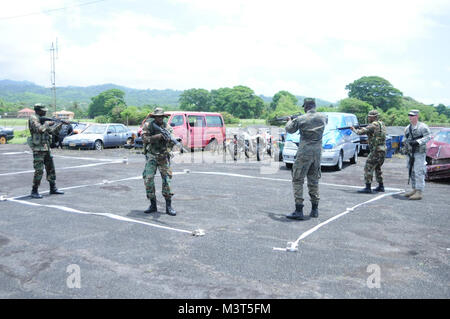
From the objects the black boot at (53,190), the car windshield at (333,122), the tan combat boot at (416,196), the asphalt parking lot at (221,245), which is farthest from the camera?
the car windshield at (333,122)

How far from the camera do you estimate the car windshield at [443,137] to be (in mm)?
10892

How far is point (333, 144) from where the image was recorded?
41.3 ft

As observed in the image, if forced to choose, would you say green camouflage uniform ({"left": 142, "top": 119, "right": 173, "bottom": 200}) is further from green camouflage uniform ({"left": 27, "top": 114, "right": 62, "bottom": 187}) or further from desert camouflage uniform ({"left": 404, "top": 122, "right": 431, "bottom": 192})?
desert camouflage uniform ({"left": 404, "top": 122, "right": 431, "bottom": 192})

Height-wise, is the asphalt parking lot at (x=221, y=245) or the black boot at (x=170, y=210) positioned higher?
the black boot at (x=170, y=210)

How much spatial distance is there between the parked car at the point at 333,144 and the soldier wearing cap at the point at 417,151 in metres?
3.71

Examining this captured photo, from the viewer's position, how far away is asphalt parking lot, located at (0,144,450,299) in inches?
152

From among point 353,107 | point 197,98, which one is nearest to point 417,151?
point 353,107

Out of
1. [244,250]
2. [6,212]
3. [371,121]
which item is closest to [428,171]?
[371,121]

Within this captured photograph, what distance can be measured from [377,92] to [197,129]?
116193 mm

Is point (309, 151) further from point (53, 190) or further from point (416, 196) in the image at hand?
point (53, 190)

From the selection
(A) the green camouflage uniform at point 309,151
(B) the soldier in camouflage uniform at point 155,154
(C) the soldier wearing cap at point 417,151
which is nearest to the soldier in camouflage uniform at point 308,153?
(A) the green camouflage uniform at point 309,151

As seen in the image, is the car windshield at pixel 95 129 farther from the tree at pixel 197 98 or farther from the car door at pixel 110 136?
the tree at pixel 197 98

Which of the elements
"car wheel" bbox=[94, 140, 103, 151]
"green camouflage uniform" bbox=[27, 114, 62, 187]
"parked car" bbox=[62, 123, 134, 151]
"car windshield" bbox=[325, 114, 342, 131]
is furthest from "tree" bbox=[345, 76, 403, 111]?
"green camouflage uniform" bbox=[27, 114, 62, 187]

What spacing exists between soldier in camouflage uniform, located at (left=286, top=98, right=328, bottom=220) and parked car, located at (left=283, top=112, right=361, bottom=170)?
5538 millimetres
